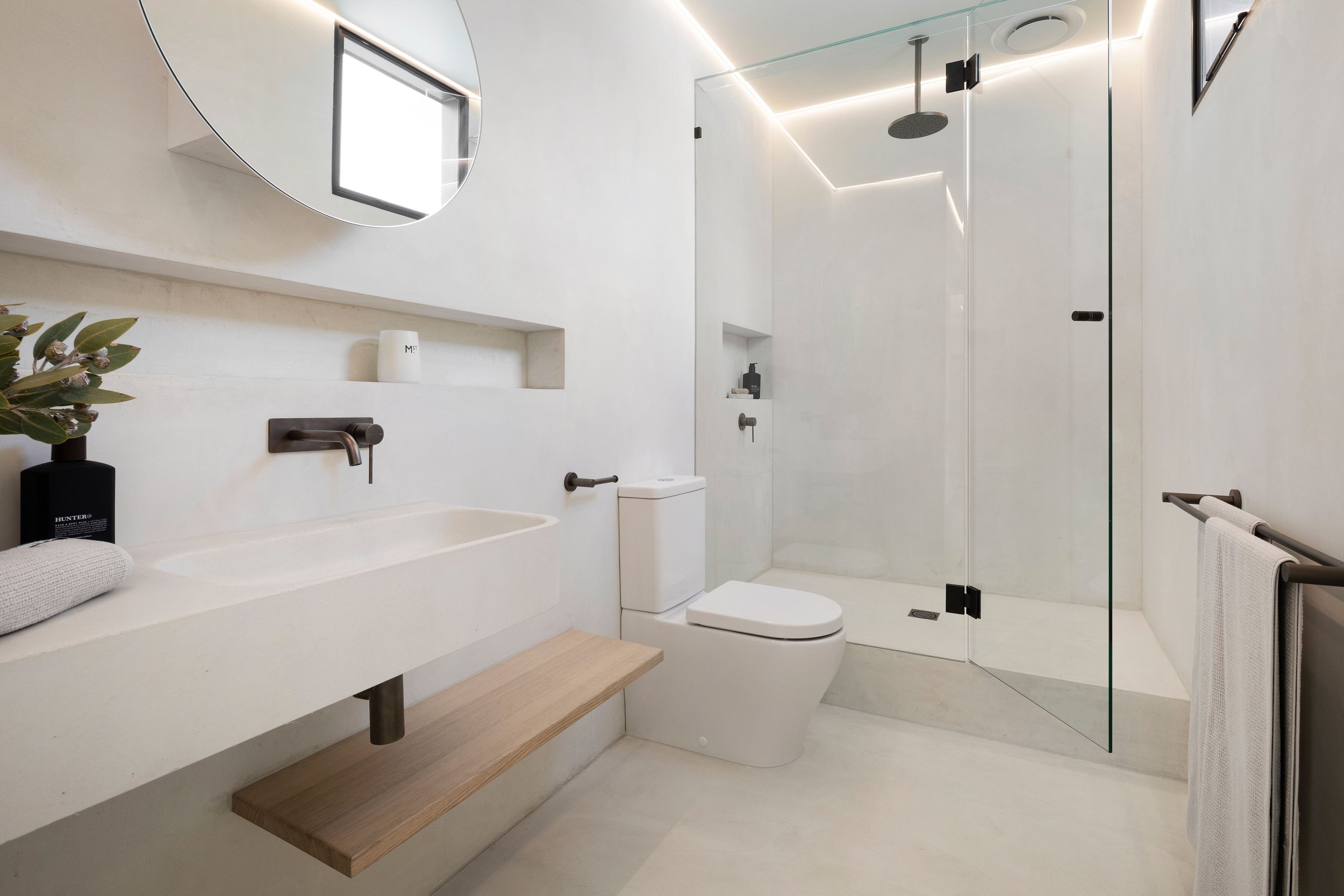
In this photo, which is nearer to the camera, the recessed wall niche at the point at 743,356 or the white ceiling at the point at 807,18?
the white ceiling at the point at 807,18

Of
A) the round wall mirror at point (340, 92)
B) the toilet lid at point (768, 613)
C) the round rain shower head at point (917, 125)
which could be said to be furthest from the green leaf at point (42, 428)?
the round rain shower head at point (917, 125)

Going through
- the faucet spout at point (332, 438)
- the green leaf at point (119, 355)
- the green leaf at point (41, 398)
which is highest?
the green leaf at point (119, 355)

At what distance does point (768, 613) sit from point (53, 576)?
1614 millimetres

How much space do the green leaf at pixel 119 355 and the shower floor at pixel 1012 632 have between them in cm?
206

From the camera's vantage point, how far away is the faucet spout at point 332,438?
115 centimetres

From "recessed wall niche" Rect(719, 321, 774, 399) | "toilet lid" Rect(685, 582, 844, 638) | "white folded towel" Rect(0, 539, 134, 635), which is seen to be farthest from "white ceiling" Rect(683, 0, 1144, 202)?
"white folded towel" Rect(0, 539, 134, 635)

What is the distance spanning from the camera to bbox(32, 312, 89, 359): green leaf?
2.30 ft

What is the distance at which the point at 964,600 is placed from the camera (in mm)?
2160

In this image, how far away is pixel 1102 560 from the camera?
1.76 metres

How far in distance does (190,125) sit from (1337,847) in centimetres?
201

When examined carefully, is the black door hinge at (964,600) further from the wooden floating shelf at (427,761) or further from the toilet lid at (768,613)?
the wooden floating shelf at (427,761)

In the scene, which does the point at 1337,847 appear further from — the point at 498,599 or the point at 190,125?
the point at 190,125

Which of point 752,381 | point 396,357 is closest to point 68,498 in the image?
point 396,357

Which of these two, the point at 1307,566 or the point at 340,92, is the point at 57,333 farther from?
the point at 1307,566
